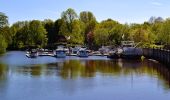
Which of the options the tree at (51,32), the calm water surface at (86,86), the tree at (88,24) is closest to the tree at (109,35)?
the tree at (88,24)

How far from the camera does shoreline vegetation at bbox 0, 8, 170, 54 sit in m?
140

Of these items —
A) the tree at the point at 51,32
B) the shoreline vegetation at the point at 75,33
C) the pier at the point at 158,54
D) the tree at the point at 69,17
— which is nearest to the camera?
the pier at the point at 158,54

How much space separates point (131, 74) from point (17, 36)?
12292cm

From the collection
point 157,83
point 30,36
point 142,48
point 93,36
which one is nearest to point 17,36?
point 30,36

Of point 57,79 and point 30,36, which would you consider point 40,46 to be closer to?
point 30,36

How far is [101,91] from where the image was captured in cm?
4794

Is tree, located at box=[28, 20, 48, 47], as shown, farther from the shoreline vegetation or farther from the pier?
the pier

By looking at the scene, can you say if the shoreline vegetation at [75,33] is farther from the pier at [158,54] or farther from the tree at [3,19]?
the pier at [158,54]

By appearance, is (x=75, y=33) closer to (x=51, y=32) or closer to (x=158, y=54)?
(x=51, y=32)

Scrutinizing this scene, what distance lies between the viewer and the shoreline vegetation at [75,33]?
459ft

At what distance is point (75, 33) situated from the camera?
15838 cm

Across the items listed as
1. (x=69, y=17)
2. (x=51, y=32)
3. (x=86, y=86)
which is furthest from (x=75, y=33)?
(x=86, y=86)

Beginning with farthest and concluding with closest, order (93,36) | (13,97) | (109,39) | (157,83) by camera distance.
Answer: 1. (93,36)
2. (109,39)
3. (157,83)
4. (13,97)

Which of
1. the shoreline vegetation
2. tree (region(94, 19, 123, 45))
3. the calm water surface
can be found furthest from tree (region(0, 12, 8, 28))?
the calm water surface
